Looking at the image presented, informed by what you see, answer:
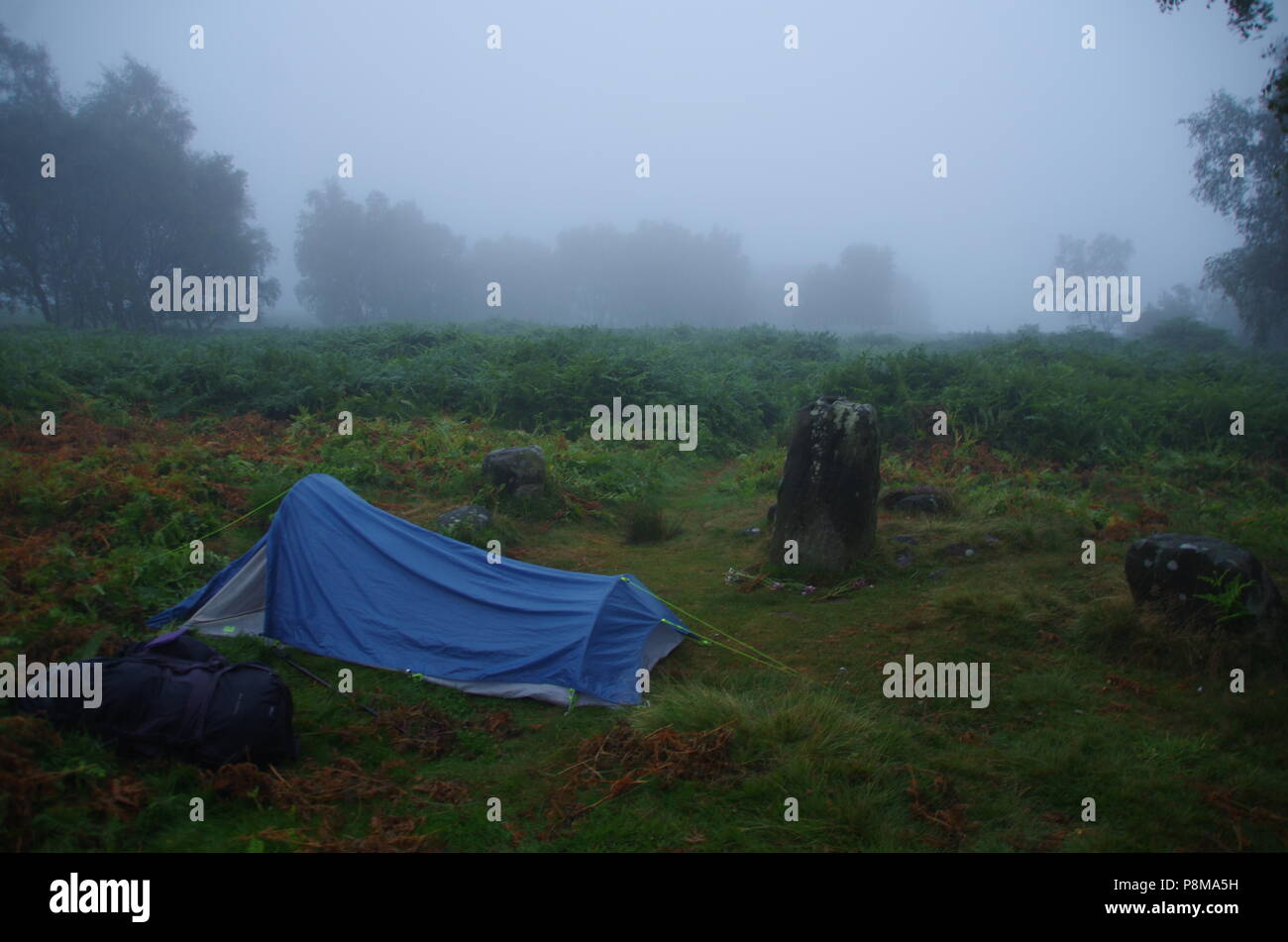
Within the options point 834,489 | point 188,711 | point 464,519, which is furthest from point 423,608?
point 834,489

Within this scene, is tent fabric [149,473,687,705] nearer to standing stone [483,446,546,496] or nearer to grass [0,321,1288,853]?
grass [0,321,1288,853]

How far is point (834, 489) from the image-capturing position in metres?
8.50

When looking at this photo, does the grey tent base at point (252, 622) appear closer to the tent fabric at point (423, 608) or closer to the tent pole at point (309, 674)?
the tent fabric at point (423, 608)

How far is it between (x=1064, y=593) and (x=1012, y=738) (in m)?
2.80

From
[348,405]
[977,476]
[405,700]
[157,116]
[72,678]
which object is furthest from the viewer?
[157,116]

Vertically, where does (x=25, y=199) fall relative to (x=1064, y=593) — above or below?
above

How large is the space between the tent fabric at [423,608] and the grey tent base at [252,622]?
11 millimetres

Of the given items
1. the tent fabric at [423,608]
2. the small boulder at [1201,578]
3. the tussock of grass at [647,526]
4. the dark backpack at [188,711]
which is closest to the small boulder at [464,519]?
the tussock of grass at [647,526]

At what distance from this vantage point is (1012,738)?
5172mm

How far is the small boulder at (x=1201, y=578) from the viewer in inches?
228

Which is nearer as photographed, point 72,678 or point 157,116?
point 72,678

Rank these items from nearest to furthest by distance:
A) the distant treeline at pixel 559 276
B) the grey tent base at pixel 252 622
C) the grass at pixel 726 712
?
1. the grass at pixel 726 712
2. the grey tent base at pixel 252 622
3. the distant treeline at pixel 559 276
